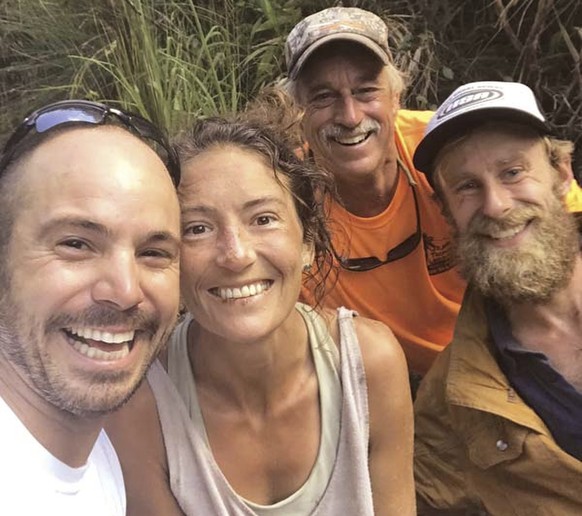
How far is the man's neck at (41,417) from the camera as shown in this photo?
1513 mm

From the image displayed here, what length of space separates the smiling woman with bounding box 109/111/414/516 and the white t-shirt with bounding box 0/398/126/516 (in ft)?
1.27

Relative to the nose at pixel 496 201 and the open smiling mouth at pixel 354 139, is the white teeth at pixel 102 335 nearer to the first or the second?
the nose at pixel 496 201

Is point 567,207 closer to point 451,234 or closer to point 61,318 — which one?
point 451,234

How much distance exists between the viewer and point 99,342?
1.52 m

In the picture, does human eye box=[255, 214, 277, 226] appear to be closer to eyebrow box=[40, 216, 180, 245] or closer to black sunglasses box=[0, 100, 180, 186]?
black sunglasses box=[0, 100, 180, 186]

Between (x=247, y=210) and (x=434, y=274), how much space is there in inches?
51.0

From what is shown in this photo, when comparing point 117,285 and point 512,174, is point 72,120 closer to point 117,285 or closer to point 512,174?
point 117,285

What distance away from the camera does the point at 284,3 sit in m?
4.47

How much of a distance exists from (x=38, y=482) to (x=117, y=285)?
416 mm

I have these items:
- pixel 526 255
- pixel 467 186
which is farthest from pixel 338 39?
pixel 526 255

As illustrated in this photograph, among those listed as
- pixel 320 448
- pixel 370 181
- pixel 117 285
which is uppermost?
pixel 370 181

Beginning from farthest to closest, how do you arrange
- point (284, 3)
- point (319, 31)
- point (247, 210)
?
1. point (284, 3)
2. point (319, 31)
3. point (247, 210)

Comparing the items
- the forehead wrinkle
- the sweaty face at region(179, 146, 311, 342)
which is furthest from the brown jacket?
the forehead wrinkle

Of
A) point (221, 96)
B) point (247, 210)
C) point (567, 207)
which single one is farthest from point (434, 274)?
point (221, 96)
